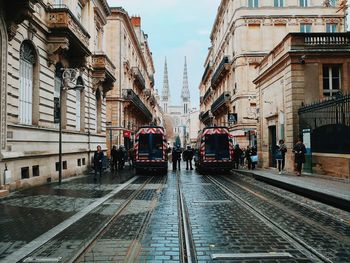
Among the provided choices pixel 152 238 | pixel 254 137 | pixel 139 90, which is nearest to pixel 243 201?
pixel 152 238

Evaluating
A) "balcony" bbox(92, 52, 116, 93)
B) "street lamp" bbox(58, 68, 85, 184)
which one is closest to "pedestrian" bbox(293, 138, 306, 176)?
"street lamp" bbox(58, 68, 85, 184)

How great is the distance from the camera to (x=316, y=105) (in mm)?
18375

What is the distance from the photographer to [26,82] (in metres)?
15.8

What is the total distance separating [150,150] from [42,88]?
866 cm

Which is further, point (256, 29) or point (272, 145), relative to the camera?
point (256, 29)

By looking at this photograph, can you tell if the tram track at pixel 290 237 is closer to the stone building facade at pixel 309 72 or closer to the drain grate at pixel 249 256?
the drain grate at pixel 249 256

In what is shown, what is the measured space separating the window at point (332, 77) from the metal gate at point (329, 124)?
261cm

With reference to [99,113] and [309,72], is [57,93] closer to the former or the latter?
[99,113]

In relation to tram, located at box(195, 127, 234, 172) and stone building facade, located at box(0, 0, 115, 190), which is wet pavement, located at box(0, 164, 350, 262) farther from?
tram, located at box(195, 127, 234, 172)

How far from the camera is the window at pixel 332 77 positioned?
21.6 metres

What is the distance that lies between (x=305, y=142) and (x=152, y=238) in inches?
570

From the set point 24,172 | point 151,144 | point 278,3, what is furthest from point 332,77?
point 278,3

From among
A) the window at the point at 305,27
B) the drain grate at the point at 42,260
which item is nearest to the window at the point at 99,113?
the window at the point at 305,27

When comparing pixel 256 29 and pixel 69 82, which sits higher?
pixel 256 29
